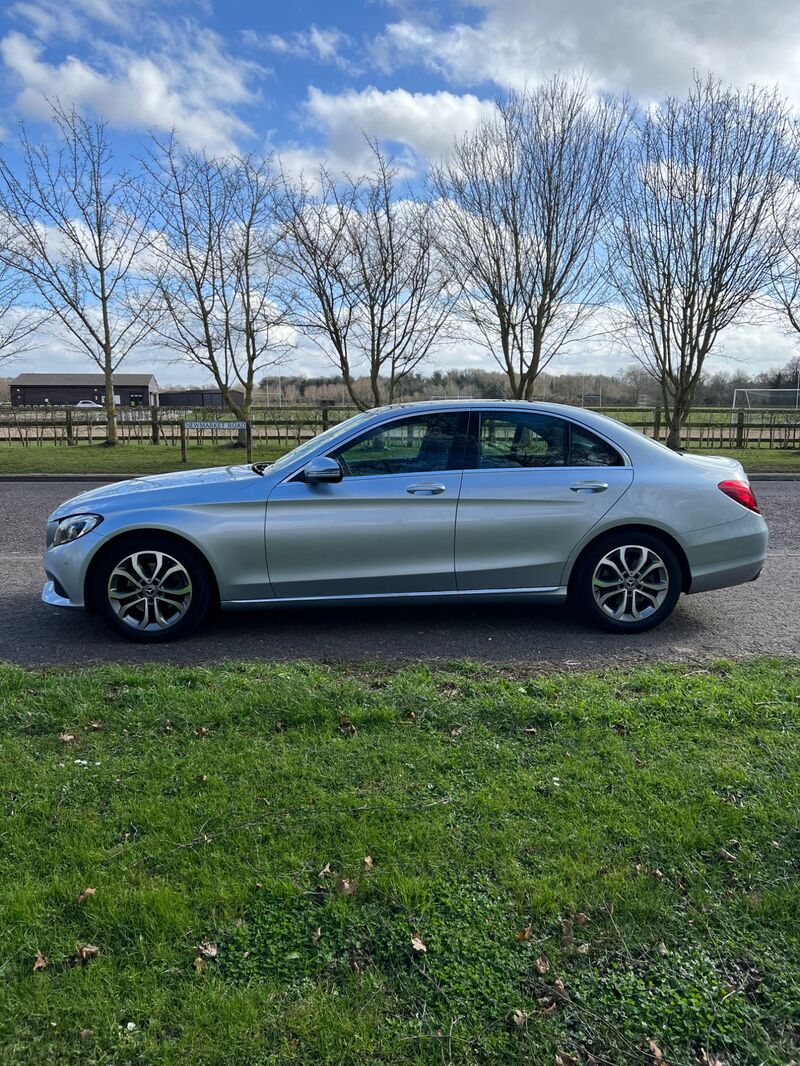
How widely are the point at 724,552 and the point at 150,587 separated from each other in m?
3.97

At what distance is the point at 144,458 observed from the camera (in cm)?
1870

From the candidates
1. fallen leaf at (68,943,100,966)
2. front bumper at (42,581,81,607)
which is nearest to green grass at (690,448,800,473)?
front bumper at (42,581,81,607)

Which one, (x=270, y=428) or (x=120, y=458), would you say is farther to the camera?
(x=270, y=428)

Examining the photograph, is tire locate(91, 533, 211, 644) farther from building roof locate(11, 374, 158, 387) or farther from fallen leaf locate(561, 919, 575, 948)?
building roof locate(11, 374, 158, 387)

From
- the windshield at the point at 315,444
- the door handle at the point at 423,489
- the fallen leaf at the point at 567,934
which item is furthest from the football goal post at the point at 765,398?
the fallen leaf at the point at 567,934

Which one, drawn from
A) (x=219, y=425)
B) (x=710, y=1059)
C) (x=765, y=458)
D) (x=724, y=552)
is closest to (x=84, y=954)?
(x=710, y=1059)

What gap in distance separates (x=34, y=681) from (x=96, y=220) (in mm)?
20464

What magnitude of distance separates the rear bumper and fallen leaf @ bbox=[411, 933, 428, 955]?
363 centimetres

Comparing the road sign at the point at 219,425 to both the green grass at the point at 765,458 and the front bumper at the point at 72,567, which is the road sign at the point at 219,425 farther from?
the front bumper at the point at 72,567

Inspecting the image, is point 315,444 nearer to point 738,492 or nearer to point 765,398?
point 738,492

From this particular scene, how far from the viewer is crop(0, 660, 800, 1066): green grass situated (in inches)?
69.6

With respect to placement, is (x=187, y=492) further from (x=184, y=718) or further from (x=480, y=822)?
(x=480, y=822)

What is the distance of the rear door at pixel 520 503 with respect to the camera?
188 inches

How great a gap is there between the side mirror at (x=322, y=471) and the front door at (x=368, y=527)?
0.18ft
